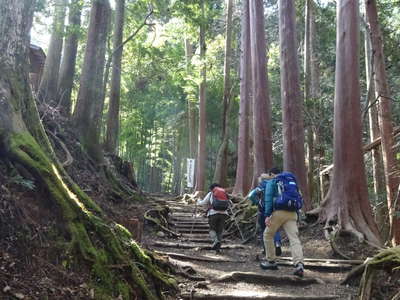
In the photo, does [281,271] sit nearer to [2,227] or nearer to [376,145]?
[2,227]

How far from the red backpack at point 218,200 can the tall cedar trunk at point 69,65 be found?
17.7 feet

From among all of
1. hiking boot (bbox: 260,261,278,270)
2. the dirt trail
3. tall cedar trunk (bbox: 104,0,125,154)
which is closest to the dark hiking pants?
the dirt trail

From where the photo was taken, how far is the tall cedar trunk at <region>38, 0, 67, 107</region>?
13.1 m

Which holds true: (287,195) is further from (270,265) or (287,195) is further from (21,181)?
(21,181)

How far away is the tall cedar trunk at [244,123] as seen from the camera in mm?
17672

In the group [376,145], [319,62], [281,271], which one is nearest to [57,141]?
[281,271]

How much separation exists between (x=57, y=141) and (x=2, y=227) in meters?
6.06

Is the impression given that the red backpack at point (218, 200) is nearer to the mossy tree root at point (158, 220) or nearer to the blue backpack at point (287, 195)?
the mossy tree root at point (158, 220)

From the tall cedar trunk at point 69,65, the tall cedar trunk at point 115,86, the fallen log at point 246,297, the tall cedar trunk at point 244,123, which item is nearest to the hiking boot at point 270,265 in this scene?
the fallen log at point 246,297

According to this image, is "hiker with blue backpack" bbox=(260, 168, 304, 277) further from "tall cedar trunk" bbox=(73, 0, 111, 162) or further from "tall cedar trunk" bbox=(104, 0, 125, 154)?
"tall cedar trunk" bbox=(104, 0, 125, 154)

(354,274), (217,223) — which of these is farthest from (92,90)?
(354,274)

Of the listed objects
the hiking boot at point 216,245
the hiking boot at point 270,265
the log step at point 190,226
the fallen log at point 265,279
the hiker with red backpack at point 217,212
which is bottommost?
the fallen log at point 265,279

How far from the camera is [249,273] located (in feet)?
22.1

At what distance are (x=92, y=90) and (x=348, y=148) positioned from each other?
677cm
